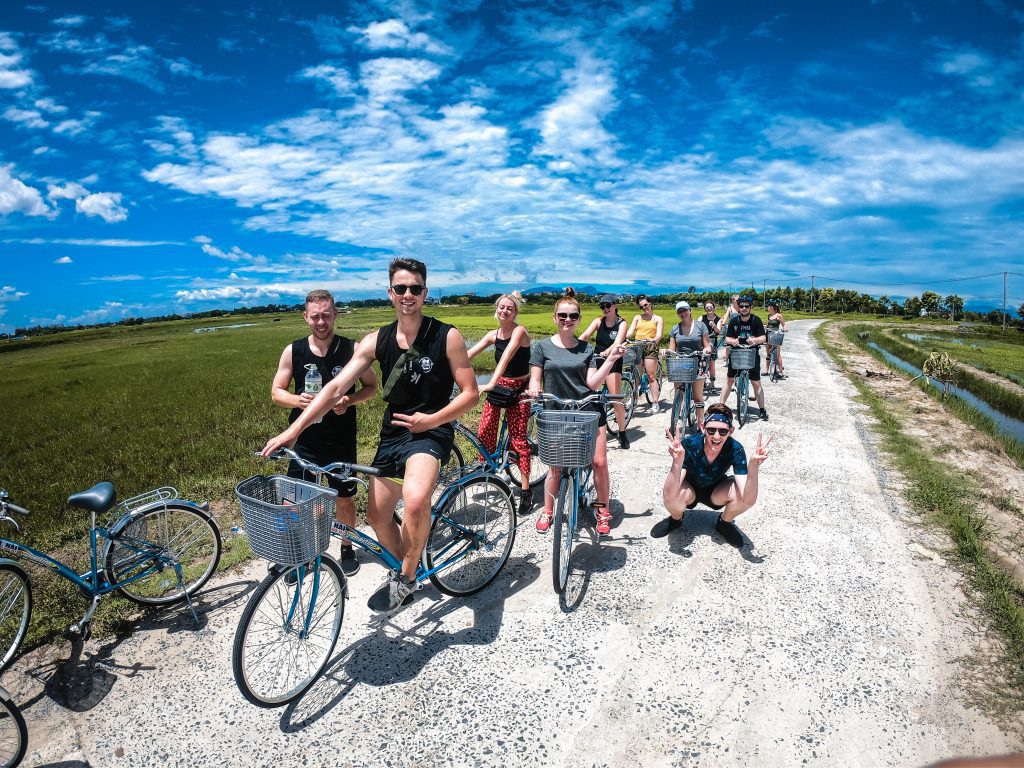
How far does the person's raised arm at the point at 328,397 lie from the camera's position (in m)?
3.11

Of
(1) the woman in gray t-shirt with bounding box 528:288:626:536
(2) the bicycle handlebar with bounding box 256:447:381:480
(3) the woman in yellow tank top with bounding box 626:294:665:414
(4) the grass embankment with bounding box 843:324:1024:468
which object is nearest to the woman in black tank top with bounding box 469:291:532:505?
(1) the woman in gray t-shirt with bounding box 528:288:626:536

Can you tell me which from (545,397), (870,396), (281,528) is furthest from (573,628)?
(870,396)

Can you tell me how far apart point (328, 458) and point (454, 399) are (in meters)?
1.46

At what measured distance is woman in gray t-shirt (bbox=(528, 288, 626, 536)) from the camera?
4711 mm

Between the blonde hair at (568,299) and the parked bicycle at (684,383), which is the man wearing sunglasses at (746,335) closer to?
the parked bicycle at (684,383)

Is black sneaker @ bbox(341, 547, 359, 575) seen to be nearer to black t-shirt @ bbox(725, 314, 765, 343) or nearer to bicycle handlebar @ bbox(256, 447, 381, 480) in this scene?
bicycle handlebar @ bbox(256, 447, 381, 480)

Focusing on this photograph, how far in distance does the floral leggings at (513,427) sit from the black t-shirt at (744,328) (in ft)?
17.3

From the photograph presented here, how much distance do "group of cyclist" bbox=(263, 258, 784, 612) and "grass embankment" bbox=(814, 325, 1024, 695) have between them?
174 centimetres

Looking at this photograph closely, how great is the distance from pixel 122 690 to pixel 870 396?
13.8 meters

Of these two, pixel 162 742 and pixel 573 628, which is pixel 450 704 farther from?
pixel 162 742

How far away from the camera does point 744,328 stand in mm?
9266

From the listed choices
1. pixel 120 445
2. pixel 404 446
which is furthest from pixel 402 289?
pixel 120 445

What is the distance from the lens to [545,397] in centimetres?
400

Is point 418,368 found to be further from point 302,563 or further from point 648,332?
point 648,332
